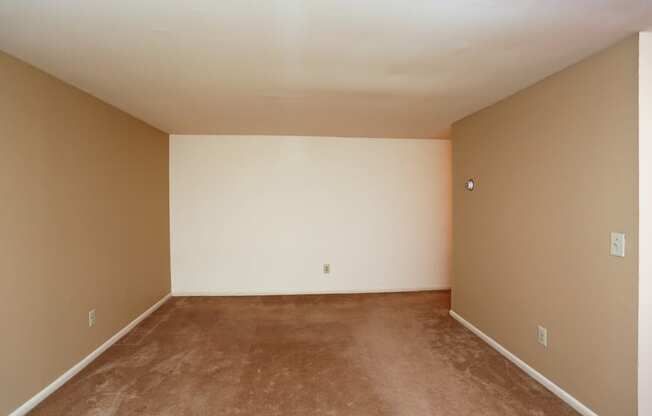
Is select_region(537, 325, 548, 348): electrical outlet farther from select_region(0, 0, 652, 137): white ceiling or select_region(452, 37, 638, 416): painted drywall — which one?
select_region(0, 0, 652, 137): white ceiling

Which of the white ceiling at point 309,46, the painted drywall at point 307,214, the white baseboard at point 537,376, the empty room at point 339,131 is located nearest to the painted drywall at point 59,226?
the empty room at point 339,131

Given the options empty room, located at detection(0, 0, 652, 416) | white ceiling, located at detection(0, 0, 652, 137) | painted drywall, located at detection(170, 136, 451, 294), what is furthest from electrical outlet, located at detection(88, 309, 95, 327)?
white ceiling, located at detection(0, 0, 652, 137)

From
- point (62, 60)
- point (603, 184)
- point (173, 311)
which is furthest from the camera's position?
point (173, 311)

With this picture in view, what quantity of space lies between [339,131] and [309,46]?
89.2 inches

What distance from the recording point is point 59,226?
2.22 metres

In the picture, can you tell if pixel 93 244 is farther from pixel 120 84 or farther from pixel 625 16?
pixel 625 16

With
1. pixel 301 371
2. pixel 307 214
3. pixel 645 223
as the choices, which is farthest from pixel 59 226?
pixel 645 223

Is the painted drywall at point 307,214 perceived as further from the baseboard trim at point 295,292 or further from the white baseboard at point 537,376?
the white baseboard at point 537,376

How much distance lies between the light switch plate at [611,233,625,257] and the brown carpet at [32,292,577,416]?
1.08 metres

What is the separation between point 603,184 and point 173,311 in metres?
4.22

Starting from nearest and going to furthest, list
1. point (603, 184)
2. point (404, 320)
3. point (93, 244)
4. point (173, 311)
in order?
1. point (603, 184)
2. point (93, 244)
3. point (404, 320)
4. point (173, 311)

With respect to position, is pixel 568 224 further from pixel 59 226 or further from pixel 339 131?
pixel 59 226

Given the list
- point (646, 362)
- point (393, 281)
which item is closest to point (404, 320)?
point (393, 281)

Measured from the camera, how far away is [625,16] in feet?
4.75
